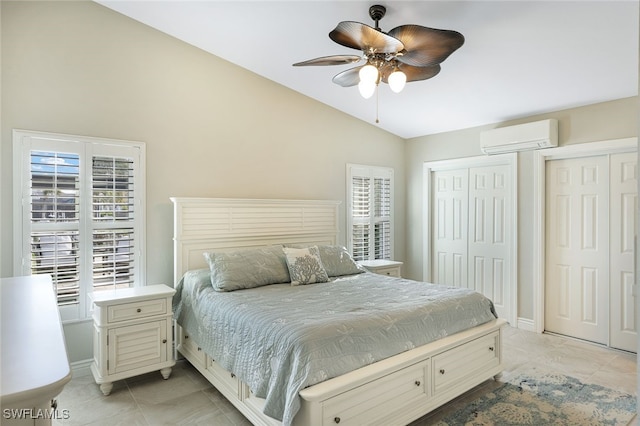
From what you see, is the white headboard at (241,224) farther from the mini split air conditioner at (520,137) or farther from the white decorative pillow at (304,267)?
the mini split air conditioner at (520,137)

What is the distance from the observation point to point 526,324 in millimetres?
4238

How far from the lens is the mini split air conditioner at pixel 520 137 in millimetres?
3883

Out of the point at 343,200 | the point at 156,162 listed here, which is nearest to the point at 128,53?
the point at 156,162

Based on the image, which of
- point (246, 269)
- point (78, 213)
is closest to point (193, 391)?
point (246, 269)

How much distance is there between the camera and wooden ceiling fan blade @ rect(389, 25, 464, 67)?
200 centimetres

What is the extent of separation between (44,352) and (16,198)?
2483 mm

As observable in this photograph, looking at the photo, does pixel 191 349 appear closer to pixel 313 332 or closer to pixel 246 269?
pixel 246 269

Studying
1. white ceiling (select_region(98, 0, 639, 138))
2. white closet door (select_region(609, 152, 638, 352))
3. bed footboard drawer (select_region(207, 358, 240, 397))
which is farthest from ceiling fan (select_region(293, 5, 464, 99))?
white closet door (select_region(609, 152, 638, 352))

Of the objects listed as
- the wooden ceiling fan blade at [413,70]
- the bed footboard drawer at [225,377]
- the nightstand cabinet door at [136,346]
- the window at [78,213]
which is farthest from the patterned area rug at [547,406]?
the window at [78,213]

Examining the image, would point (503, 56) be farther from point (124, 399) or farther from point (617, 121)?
point (124, 399)

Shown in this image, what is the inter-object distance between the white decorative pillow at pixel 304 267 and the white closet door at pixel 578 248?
107 inches

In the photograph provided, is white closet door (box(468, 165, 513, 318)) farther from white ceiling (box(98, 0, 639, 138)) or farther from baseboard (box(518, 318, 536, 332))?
white ceiling (box(98, 0, 639, 138))

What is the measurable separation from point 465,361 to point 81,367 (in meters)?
3.11

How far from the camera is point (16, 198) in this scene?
9.11 ft
